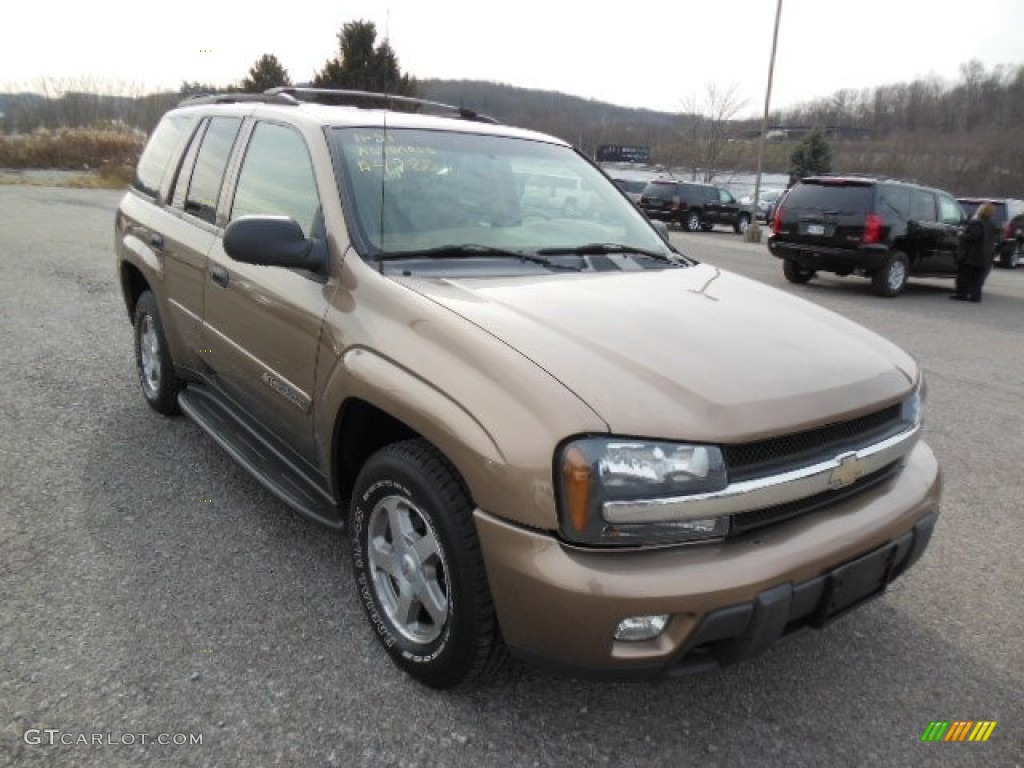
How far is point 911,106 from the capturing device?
252ft

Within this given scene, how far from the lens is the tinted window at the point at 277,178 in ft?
9.88

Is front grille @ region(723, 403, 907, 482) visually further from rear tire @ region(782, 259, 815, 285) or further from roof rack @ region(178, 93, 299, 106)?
rear tire @ region(782, 259, 815, 285)

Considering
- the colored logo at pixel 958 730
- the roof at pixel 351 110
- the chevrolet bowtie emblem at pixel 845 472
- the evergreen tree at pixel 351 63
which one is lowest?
the colored logo at pixel 958 730

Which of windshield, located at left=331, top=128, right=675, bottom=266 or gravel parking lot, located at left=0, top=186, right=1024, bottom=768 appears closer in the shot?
gravel parking lot, located at left=0, top=186, right=1024, bottom=768

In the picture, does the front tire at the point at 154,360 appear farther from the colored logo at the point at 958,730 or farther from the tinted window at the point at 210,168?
the colored logo at the point at 958,730

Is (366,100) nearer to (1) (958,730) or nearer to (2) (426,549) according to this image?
(2) (426,549)

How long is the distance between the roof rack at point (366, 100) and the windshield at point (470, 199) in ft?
2.16

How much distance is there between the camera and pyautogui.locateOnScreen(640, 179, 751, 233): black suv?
85.8 feet

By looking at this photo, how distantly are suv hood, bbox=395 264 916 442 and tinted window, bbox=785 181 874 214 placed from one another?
10073 mm

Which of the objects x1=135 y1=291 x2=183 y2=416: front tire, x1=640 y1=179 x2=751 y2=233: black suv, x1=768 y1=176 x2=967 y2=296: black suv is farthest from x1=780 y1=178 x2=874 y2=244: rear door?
x1=640 y1=179 x2=751 y2=233: black suv

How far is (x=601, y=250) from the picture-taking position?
3.23 m

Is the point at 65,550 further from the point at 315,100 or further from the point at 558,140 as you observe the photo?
the point at 558,140

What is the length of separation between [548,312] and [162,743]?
1673mm

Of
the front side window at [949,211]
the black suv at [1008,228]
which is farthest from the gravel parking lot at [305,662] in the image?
the black suv at [1008,228]
